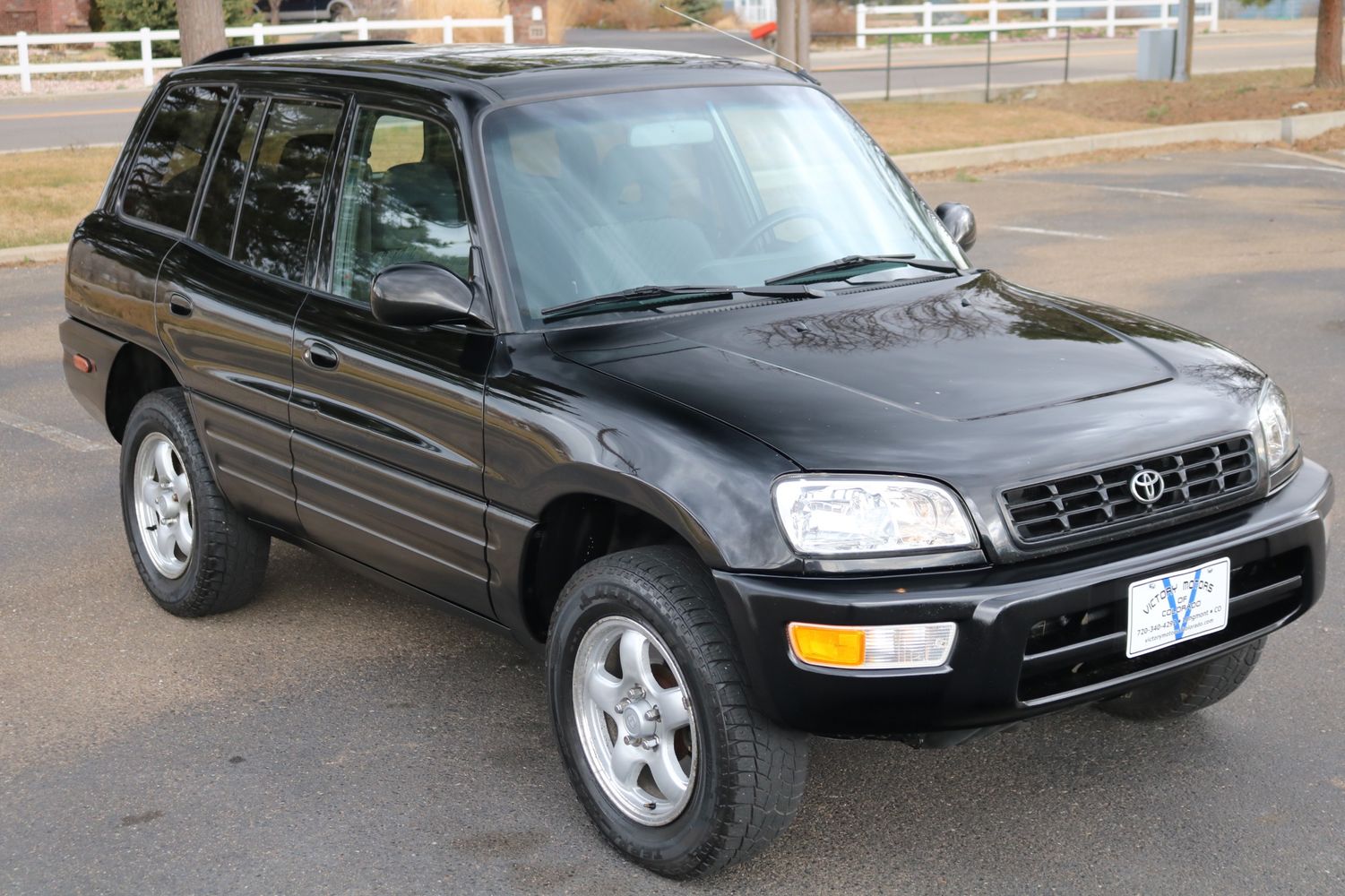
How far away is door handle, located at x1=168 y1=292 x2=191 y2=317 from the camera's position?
504cm

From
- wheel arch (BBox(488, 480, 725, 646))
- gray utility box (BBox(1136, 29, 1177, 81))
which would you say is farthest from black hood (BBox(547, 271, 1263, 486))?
gray utility box (BBox(1136, 29, 1177, 81))

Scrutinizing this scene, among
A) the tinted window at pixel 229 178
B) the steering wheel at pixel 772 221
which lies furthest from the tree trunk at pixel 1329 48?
the tinted window at pixel 229 178

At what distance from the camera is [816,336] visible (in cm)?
393

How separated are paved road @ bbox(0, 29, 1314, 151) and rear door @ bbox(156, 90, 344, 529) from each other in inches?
560

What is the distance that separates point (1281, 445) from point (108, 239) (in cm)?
390

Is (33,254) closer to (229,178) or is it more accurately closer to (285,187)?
(229,178)

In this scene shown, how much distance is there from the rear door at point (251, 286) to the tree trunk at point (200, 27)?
9.13m

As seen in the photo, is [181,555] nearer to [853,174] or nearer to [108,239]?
[108,239]

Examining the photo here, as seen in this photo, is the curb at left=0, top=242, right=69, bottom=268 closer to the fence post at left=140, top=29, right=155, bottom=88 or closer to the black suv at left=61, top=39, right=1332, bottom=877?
the black suv at left=61, top=39, right=1332, bottom=877

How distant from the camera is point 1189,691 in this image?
4340 mm

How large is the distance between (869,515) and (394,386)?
1.48 meters

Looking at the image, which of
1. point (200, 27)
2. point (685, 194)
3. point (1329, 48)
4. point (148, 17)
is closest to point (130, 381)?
point (685, 194)

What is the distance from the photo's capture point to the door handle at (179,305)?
5.04 metres

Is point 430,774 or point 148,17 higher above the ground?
point 148,17
